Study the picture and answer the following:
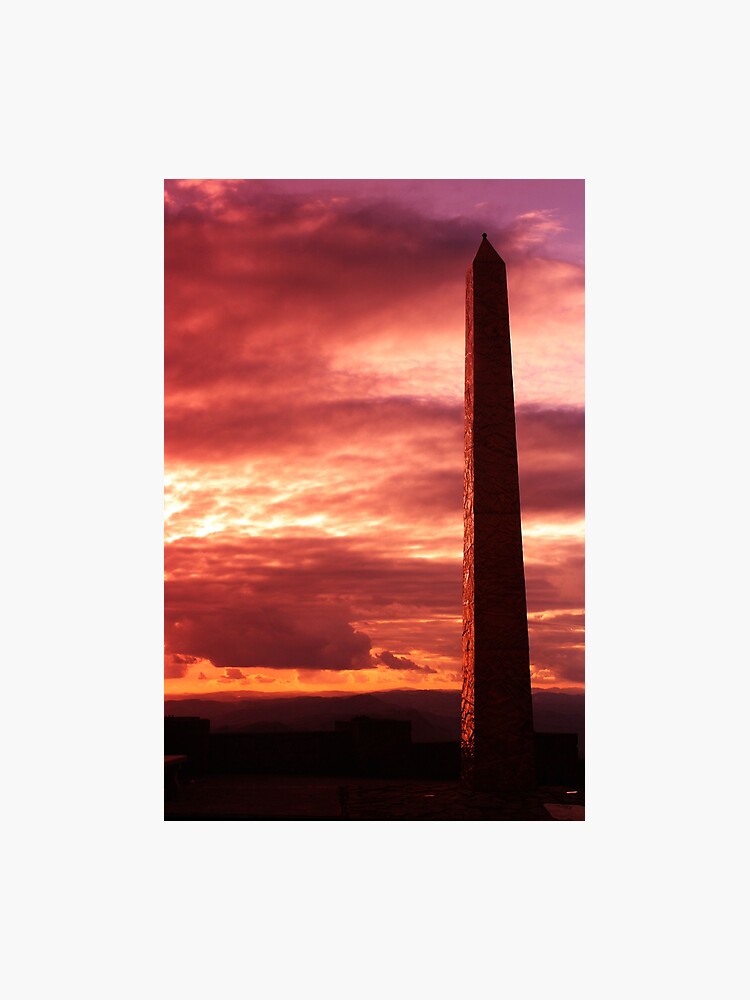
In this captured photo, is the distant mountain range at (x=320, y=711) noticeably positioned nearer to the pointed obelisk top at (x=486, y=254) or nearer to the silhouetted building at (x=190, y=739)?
the silhouetted building at (x=190, y=739)

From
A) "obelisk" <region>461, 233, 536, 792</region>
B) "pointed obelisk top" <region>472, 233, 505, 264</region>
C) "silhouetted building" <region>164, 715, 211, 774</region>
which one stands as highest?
"pointed obelisk top" <region>472, 233, 505, 264</region>

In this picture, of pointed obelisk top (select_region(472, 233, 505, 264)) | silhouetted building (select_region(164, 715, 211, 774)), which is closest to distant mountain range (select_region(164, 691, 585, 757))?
silhouetted building (select_region(164, 715, 211, 774))

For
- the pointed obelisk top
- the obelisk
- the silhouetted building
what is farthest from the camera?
the silhouetted building

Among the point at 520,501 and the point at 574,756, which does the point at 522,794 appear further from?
the point at 520,501

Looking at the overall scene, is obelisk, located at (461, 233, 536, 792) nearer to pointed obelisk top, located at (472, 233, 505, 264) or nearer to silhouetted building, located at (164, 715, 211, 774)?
pointed obelisk top, located at (472, 233, 505, 264)

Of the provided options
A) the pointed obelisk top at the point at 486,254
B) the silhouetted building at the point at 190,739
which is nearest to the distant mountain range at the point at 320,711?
the silhouetted building at the point at 190,739

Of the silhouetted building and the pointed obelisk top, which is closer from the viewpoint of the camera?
the pointed obelisk top

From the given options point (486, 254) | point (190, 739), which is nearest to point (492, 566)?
point (486, 254)
